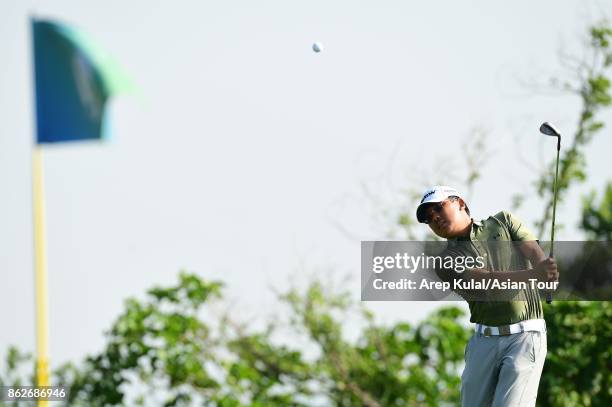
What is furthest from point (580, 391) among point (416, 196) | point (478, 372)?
point (478, 372)

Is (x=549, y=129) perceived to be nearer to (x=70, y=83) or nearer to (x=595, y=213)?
(x=70, y=83)

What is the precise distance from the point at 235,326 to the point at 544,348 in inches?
353

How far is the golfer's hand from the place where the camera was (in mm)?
5570

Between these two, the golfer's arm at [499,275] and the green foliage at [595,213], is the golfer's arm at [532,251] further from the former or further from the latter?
the green foliage at [595,213]

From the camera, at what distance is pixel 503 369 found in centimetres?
579

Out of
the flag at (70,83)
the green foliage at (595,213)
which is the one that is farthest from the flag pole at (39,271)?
the green foliage at (595,213)

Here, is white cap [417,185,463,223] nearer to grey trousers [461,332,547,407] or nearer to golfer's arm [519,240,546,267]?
golfer's arm [519,240,546,267]

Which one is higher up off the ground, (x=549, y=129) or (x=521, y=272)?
(x=549, y=129)

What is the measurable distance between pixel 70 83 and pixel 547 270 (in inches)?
214

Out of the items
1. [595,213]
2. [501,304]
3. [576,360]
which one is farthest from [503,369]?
[595,213]

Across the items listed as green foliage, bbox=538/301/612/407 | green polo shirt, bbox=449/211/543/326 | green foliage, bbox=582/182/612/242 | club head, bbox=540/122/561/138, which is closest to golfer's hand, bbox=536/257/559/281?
green polo shirt, bbox=449/211/543/326

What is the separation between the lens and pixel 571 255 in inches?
358

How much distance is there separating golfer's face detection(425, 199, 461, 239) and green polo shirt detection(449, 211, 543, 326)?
0.09 metres

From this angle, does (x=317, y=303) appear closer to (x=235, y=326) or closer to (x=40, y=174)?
(x=235, y=326)
